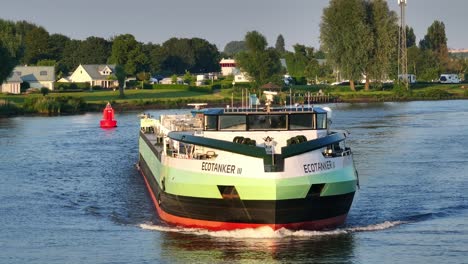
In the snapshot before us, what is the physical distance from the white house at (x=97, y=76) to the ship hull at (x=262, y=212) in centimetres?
14448

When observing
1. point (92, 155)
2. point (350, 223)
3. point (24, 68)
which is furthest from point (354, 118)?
point (24, 68)

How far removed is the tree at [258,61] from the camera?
543 feet

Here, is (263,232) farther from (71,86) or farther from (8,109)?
(71,86)

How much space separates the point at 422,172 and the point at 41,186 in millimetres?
17745

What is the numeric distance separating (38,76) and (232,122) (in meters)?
134

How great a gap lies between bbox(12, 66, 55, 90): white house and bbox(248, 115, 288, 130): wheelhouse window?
128m

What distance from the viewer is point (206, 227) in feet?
111

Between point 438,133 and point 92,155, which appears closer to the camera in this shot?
point 92,155

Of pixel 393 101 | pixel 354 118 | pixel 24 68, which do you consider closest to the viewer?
pixel 354 118

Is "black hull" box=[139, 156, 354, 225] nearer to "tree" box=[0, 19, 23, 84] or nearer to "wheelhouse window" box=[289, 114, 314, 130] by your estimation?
"wheelhouse window" box=[289, 114, 314, 130]

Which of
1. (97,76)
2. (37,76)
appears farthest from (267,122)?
(97,76)

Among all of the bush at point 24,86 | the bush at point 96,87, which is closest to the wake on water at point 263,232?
the bush at point 24,86

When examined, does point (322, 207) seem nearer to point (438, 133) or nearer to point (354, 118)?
point (438, 133)

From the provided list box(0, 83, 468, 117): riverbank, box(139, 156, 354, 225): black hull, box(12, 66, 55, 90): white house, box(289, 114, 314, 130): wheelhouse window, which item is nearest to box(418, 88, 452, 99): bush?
box(0, 83, 468, 117): riverbank
